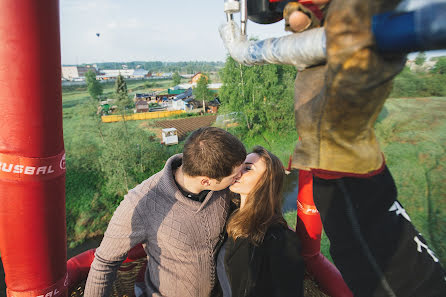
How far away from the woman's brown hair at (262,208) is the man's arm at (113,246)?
2.38 feet

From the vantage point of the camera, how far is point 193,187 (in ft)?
6.57

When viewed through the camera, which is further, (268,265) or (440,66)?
(440,66)

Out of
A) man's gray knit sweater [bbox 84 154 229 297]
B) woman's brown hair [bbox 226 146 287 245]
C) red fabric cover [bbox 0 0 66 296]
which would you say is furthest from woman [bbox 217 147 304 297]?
red fabric cover [bbox 0 0 66 296]

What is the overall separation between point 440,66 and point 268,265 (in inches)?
375

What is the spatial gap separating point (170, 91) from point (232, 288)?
49643mm

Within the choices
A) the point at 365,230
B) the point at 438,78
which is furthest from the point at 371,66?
the point at 438,78

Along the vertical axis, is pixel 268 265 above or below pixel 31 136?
below

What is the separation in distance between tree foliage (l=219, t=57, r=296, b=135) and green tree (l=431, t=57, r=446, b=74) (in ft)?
34.9

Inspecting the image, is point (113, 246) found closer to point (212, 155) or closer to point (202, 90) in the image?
point (212, 155)

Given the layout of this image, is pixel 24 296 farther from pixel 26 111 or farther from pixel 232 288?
pixel 232 288

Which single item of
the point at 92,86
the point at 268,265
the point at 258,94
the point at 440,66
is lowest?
the point at 268,265

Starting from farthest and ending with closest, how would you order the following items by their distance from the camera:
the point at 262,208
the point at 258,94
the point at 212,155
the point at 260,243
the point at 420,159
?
the point at 258,94 < the point at 420,159 < the point at 262,208 < the point at 260,243 < the point at 212,155

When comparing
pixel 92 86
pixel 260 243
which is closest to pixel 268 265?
pixel 260 243

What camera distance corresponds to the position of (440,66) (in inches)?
324
